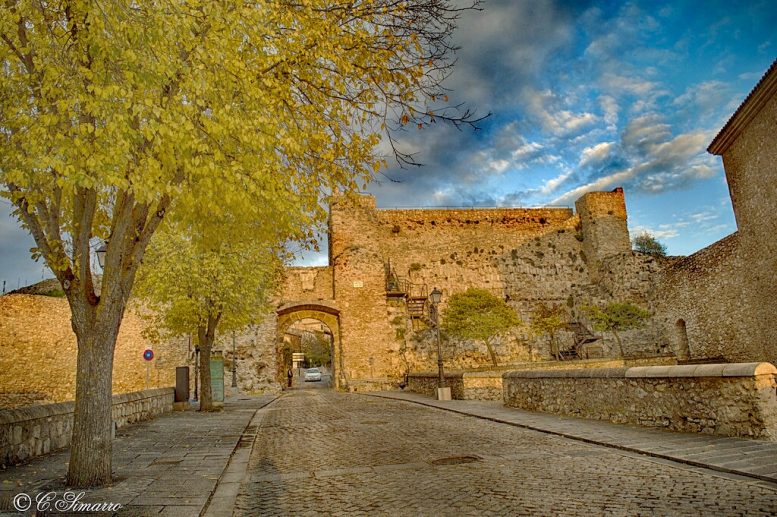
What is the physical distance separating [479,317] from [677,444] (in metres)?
16.3

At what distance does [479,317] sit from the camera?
2230 cm

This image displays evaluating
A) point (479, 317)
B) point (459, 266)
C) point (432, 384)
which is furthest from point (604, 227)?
point (432, 384)

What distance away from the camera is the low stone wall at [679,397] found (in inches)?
224

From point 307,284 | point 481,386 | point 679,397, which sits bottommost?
point 481,386

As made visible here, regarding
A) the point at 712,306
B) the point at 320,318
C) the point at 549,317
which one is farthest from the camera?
the point at 320,318

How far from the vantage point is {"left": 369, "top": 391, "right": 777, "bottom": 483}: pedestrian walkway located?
4785 millimetres

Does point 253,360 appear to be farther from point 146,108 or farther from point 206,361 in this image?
point 146,108

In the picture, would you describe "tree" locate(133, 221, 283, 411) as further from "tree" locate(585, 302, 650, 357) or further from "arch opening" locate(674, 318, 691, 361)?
"arch opening" locate(674, 318, 691, 361)

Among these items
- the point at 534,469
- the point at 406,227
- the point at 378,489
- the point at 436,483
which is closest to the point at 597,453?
the point at 534,469

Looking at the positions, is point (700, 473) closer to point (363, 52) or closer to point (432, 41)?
point (432, 41)

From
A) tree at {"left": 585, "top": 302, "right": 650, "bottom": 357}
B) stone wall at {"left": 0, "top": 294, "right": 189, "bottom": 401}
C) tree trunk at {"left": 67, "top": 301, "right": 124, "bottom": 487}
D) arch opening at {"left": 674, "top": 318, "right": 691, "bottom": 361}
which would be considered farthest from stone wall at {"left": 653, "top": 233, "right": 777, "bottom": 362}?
stone wall at {"left": 0, "top": 294, "right": 189, "bottom": 401}

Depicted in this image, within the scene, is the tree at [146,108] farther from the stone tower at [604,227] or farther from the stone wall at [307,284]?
the stone tower at [604,227]

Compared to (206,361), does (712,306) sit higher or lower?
higher

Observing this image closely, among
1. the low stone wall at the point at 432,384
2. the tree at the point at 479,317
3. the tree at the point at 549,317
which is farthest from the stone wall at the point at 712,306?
the low stone wall at the point at 432,384
